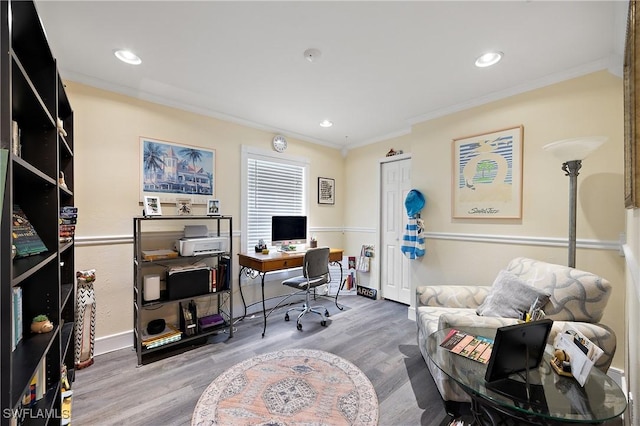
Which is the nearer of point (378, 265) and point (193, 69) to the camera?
point (193, 69)

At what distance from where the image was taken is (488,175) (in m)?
2.59

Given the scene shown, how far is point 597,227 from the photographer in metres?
2.04

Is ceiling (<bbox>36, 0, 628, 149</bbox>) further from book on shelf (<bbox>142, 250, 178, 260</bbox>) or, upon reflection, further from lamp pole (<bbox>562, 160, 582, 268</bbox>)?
book on shelf (<bbox>142, 250, 178, 260</bbox>)

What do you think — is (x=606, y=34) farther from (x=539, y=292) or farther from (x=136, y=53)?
(x=136, y=53)

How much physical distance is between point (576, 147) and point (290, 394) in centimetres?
264

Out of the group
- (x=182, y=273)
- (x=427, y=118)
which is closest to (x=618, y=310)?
(x=427, y=118)

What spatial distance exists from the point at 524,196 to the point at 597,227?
531mm

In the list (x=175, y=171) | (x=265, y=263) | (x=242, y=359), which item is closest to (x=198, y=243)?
(x=265, y=263)

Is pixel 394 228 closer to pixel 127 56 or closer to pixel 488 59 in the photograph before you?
pixel 488 59

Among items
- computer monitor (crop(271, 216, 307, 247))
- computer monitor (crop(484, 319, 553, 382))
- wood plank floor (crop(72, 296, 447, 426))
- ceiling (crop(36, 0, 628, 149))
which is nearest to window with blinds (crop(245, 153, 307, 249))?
computer monitor (crop(271, 216, 307, 247))

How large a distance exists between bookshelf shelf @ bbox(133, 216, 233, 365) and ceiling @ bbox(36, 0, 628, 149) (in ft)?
A: 4.19

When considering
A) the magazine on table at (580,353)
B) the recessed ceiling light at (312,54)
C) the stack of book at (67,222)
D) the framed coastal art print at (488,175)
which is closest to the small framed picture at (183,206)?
the stack of book at (67,222)

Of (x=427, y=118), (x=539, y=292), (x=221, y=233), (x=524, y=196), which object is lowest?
(x=539, y=292)

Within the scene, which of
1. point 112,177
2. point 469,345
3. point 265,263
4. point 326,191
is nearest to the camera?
Result: point 469,345
